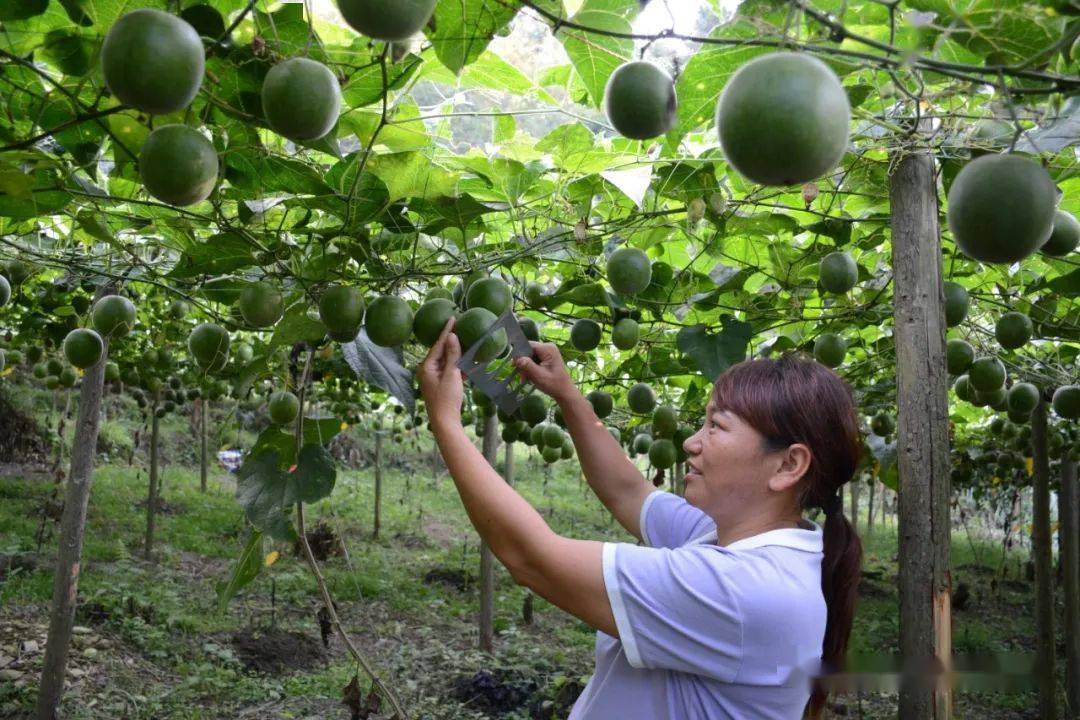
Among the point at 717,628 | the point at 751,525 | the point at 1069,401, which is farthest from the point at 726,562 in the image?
the point at 1069,401

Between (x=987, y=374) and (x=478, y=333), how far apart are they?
2414 millimetres

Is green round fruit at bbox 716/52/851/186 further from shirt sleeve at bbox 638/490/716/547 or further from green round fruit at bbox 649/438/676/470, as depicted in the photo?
green round fruit at bbox 649/438/676/470

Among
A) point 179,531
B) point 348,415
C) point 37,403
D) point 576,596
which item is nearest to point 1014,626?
point 348,415

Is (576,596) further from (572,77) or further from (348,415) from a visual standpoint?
(348,415)

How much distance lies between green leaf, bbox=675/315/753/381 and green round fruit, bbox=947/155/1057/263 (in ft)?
4.80

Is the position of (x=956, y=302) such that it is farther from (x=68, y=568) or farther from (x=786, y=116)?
(x=68, y=568)

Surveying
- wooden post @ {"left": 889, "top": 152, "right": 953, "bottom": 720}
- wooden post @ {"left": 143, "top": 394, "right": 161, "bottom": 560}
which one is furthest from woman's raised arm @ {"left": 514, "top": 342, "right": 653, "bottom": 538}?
wooden post @ {"left": 143, "top": 394, "right": 161, "bottom": 560}

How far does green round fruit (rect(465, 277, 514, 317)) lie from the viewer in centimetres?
210

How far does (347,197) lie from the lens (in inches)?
73.4

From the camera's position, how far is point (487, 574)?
21.0 feet

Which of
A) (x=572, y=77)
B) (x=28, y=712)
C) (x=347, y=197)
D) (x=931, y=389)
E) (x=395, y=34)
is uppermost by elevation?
(x=572, y=77)

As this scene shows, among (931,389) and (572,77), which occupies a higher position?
(572,77)

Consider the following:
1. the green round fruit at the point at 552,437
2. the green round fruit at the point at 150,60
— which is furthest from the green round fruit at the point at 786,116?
the green round fruit at the point at 552,437

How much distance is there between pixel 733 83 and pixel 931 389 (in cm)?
118
